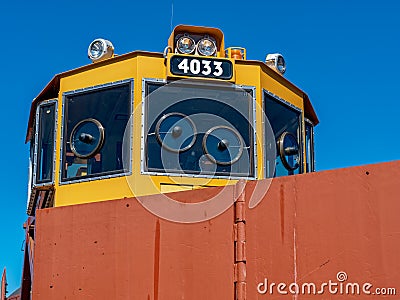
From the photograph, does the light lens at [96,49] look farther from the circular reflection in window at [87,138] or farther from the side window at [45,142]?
the circular reflection in window at [87,138]

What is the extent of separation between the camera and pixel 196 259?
5.52 meters

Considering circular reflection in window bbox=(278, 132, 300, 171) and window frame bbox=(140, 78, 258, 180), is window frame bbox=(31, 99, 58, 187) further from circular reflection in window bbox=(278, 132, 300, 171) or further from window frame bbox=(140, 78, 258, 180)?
circular reflection in window bbox=(278, 132, 300, 171)

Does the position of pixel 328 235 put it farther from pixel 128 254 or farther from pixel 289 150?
pixel 289 150

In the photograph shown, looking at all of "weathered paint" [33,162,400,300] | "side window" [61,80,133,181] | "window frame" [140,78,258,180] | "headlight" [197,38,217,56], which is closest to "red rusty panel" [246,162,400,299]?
"weathered paint" [33,162,400,300]

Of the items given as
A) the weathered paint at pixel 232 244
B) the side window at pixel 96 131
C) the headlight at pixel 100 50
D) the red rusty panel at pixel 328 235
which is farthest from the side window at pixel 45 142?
the red rusty panel at pixel 328 235

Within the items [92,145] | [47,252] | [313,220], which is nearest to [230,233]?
[313,220]

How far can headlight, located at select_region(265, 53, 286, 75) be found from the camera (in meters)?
8.27

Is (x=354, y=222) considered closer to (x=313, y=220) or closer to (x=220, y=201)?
(x=313, y=220)

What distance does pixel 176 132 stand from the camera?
23.2 feet

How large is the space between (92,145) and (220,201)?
220 centimetres

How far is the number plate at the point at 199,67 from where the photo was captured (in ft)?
24.1

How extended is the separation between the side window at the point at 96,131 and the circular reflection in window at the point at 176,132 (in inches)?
13.8

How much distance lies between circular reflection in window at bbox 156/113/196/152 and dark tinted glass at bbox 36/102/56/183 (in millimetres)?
1387

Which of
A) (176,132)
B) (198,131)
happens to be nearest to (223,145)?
(198,131)
